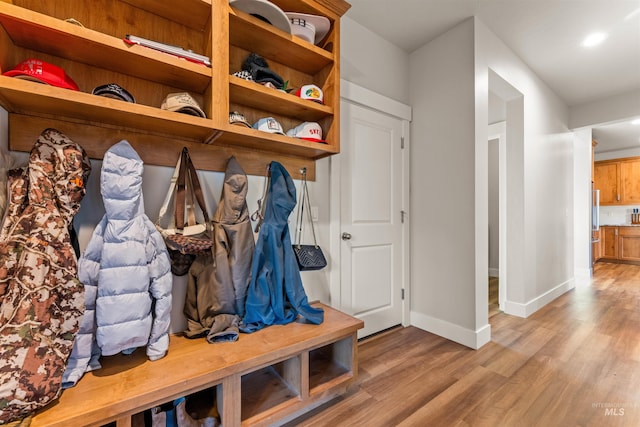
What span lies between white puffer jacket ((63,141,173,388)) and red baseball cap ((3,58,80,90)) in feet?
0.92

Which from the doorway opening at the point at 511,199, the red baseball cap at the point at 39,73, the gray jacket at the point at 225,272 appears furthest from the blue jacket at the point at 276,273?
the doorway opening at the point at 511,199

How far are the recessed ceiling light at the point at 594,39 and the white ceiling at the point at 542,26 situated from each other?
42 millimetres

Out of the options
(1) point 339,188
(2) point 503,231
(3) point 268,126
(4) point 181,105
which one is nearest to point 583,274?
(2) point 503,231

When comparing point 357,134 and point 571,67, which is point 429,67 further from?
point 571,67

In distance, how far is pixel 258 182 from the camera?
1704mm

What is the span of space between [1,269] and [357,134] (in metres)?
2.07

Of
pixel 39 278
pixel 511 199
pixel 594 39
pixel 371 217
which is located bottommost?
pixel 39 278

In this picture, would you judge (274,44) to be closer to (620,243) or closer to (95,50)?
(95,50)

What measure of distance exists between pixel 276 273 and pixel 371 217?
1.08 m

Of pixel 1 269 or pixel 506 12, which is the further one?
pixel 506 12

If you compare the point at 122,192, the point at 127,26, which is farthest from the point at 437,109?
the point at 122,192

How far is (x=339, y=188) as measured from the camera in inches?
82.7

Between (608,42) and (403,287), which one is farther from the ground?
(608,42)

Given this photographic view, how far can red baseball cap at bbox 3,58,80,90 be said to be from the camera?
0.95 m
